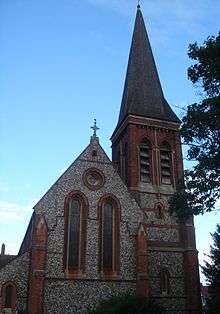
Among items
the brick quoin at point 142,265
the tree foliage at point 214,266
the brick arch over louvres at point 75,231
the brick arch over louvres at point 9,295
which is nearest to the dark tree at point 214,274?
the tree foliage at point 214,266

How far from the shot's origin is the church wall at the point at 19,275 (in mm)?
23778

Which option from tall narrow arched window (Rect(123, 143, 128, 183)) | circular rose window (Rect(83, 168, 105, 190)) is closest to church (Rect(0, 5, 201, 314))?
circular rose window (Rect(83, 168, 105, 190))

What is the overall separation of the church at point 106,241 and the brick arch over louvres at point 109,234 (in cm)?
6

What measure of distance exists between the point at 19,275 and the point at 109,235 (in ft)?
20.3

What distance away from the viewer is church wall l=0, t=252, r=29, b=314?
23.8 metres

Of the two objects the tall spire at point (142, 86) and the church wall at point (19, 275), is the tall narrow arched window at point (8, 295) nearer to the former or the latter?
the church wall at point (19, 275)

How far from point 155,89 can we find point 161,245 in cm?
1482

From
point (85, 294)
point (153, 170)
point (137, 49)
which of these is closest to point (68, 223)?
point (85, 294)

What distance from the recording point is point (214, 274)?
33.1 meters

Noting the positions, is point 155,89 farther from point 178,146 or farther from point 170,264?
point 170,264

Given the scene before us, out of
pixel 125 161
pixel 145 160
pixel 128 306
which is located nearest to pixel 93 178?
pixel 125 161

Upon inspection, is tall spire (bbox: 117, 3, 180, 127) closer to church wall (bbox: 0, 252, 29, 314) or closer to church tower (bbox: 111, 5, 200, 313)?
church tower (bbox: 111, 5, 200, 313)

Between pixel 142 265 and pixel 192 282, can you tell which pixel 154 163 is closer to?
pixel 142 265

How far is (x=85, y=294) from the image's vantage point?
24609 mm
